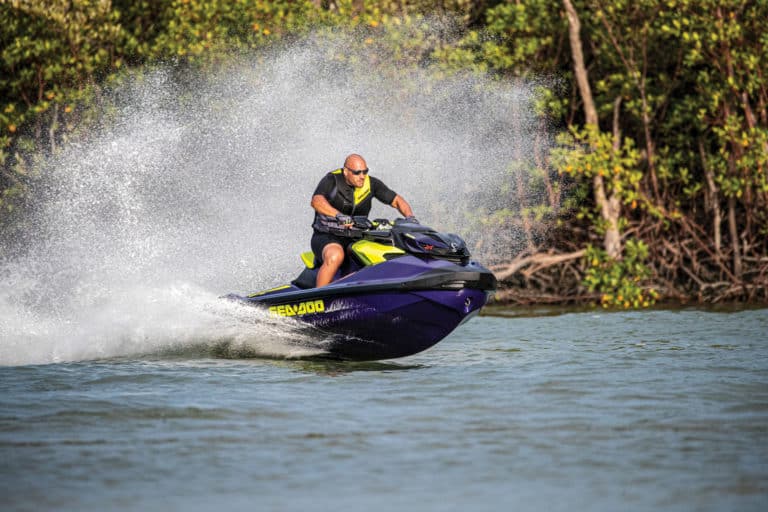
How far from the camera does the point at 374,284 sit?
316 inches

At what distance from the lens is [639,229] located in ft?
52.8

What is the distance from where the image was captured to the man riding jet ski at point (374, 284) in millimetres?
8008

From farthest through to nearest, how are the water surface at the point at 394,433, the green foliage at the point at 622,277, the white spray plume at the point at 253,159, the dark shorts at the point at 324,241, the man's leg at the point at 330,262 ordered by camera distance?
the white spray plume at the point at 253,159 < the green foliage at the point at 622,277 < the dark shorts at the point at 324,241 < the man's leg at the point at 330,262 < the water surface at the point at 394,433

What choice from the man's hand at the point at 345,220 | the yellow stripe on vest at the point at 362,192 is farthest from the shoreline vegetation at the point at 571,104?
the man's hand at the point at 345,220

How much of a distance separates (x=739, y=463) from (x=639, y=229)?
11.5 m

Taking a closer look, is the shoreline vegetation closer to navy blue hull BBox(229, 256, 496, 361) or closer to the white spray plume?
the white spray plume

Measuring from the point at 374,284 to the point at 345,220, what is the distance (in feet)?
1.95

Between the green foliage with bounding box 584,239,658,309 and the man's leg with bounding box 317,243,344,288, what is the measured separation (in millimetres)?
7096

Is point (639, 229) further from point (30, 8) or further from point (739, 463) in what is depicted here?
point (739, 463)

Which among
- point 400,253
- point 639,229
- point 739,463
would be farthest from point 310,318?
point 639,229

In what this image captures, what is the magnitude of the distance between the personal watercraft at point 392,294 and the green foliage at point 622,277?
→ 6.81 m

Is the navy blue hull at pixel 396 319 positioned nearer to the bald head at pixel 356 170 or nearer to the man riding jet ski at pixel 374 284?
the man riding jet ski at pixel 374 284

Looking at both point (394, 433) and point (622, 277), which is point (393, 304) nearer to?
point (394, 433)

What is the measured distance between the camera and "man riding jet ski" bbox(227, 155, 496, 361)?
8008 millimetres
